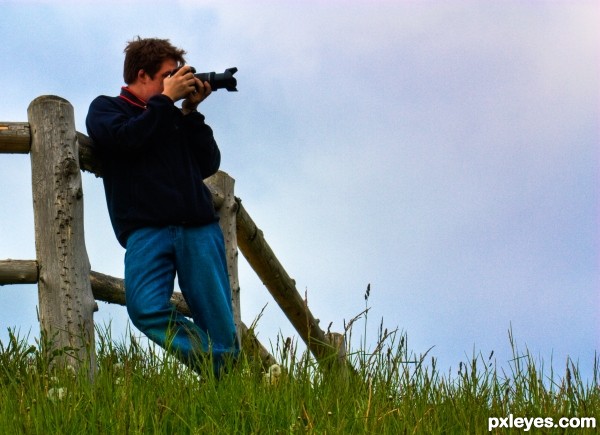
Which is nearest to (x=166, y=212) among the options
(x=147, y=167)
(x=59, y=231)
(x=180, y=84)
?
(x=147, y=167)

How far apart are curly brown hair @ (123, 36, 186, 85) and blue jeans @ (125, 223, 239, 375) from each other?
98 centimetres

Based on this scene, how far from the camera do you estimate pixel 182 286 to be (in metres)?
4.70

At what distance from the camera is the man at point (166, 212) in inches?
177

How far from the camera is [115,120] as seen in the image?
4586 mm

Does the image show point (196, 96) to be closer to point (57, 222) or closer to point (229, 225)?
point (57, 222)

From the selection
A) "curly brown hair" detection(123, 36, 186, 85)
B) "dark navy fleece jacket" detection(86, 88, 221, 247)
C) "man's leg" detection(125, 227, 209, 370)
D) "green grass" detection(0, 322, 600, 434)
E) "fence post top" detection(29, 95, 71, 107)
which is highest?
"curly brown hair" detection(123, 36, 186, 85)

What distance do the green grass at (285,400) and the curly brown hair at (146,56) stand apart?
1750 mm

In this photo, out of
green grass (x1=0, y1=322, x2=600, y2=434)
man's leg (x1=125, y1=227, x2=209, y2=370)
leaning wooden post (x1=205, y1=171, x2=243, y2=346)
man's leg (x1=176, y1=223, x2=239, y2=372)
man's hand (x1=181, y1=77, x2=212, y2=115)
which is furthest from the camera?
leaning wooden post (x1=205, y1=171, x2=243, y2=346)

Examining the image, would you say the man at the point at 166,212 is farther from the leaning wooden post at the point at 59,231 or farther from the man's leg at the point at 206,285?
the leaning wooden post at the point at 59,231

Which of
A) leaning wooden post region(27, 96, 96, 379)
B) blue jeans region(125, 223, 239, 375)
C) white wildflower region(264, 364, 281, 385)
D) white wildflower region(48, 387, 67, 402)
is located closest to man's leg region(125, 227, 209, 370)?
blue jeans region(125, 223, 239, 375)

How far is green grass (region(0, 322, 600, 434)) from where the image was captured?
3223 millimetres

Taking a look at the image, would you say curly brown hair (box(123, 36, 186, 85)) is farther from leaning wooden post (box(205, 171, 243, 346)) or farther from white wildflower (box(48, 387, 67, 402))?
white wildflower (box(48, 387, 67, 402))

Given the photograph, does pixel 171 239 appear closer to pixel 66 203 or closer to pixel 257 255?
pixel 66 203

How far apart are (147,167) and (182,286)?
68cm
